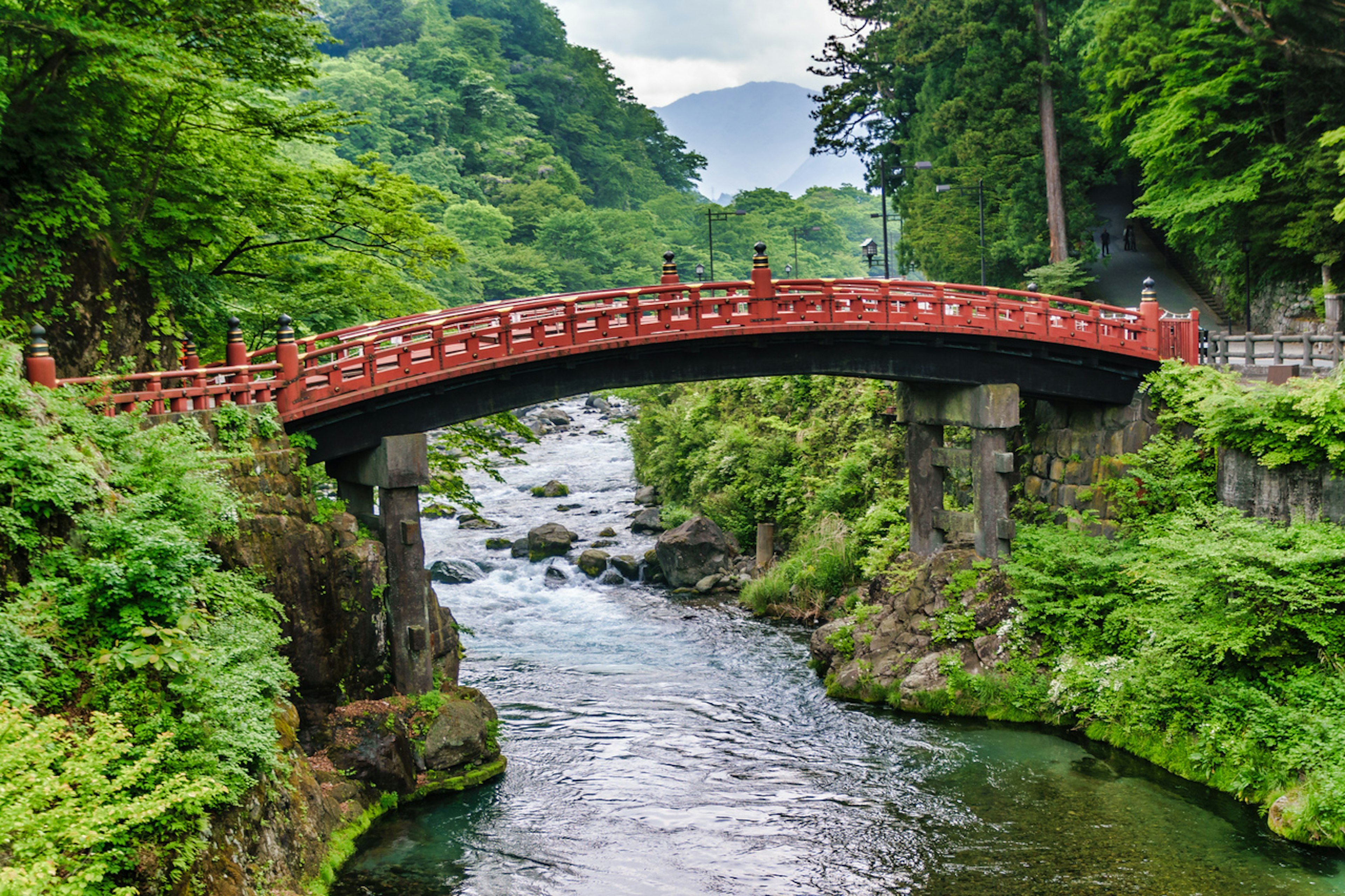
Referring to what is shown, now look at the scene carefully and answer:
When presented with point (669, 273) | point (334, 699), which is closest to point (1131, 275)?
point (669, 273)

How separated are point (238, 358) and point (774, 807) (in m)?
11.7

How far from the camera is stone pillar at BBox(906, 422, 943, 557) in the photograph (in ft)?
87.0

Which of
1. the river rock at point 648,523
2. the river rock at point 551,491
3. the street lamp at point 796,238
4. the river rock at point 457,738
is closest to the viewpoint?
the river rock at point 457,738

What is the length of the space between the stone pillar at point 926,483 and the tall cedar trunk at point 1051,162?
15.0m

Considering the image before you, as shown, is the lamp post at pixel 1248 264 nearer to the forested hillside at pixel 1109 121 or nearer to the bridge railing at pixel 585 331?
the forested hillside at pixel 1109 121

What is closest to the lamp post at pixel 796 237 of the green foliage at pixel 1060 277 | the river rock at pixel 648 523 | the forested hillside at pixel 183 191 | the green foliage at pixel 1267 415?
the green foliage at pixel 1060 277

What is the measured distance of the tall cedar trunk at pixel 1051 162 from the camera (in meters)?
38.1

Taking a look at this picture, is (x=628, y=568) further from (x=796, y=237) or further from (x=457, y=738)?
(x=796, y=237)

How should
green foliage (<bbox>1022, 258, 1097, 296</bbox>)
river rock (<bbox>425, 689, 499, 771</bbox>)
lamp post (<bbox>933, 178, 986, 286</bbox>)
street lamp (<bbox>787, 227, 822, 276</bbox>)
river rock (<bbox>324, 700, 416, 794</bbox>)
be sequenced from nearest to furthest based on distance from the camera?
1. river rock (<bbox>324, 700, 416, 794</bbox>)
2. river rock (<bbox>425, 689, 499, 771</bbox>)
3. green foliage (<bbox>1022, 258, 1097, 296</bbox>)
4. lamp post (<bbox>933, 178, 986, 286</bbox>)
5. street lamp (<bbox>787, 227, 822, 276</bbox>)

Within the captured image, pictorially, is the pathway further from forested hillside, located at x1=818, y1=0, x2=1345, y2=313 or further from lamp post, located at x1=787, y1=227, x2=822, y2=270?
lamp post, located at x1=787, y1=227, x2=822, y2=270

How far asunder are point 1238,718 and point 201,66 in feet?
68.3

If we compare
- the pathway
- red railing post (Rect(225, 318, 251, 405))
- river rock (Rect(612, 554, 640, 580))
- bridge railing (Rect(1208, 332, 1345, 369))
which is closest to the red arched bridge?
red railing post (Rect(225, 318, 251, 405))

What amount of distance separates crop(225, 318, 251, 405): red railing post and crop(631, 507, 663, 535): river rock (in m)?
21.2

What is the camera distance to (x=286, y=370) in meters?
18.0
